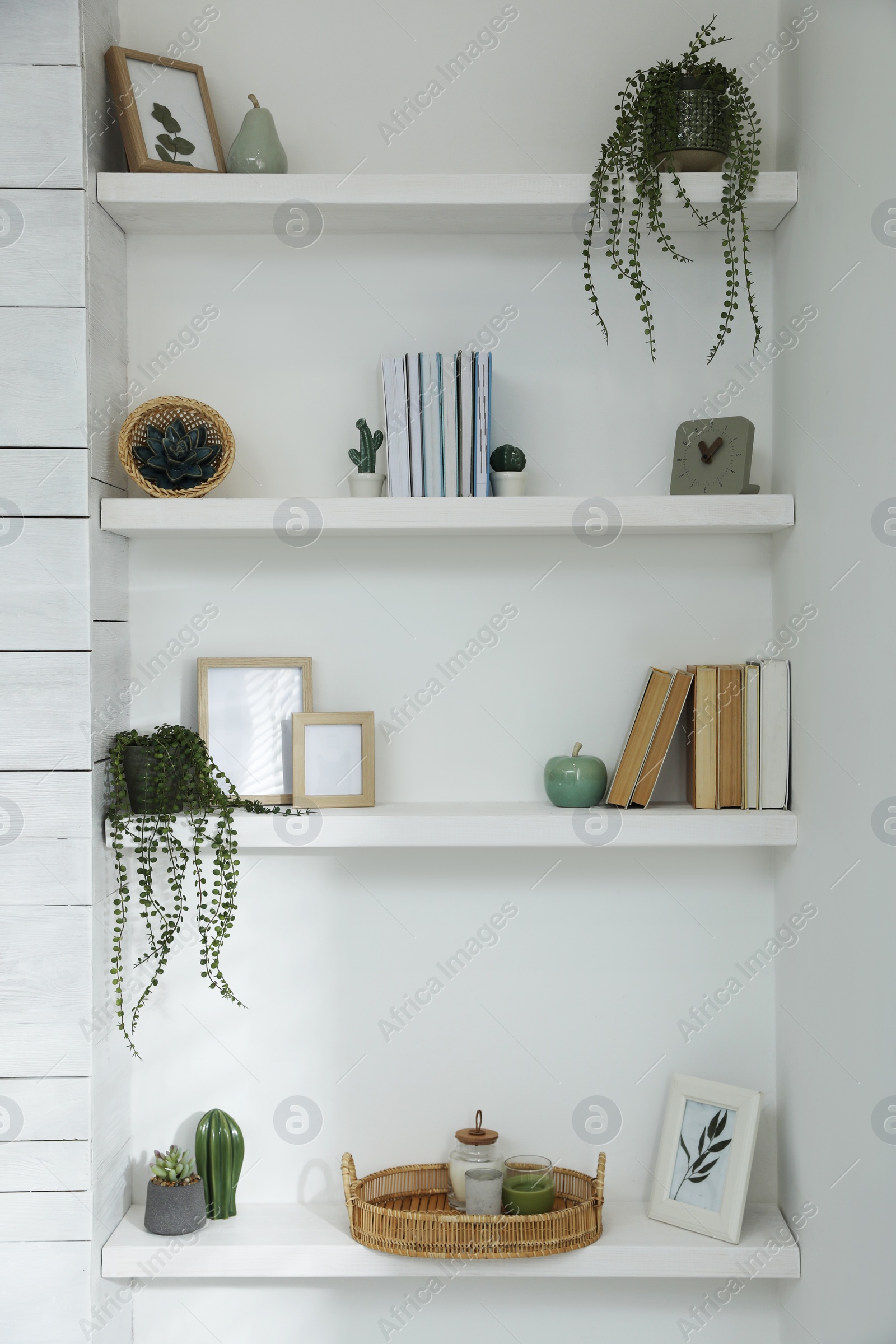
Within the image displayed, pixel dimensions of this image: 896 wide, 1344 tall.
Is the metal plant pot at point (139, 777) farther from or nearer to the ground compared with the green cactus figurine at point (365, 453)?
nearer to the ground

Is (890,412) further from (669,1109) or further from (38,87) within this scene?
(38,87)

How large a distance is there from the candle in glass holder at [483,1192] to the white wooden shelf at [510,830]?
523mm

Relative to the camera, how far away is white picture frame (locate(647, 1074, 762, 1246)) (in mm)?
1673

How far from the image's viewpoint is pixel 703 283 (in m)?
1.84

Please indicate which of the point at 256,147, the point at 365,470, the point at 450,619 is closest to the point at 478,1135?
the point at 450,619

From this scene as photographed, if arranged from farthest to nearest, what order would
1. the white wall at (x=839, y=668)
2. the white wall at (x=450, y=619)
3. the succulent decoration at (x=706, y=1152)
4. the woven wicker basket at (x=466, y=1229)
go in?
the white wall at (x=450, y=619)
the succulent decoration at (x=706, y=1152)
the woven wicker basket at (x=466, y=1229)
the white wall at (x=839, y=668)

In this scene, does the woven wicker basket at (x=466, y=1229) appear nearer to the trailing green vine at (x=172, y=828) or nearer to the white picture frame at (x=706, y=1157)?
the white picture frame at (x=706, y=1157)

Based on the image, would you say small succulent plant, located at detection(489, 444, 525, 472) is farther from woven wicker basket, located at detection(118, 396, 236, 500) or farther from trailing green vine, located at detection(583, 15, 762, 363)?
woven wicker basket, located at detection(118, 396, 236, 500)

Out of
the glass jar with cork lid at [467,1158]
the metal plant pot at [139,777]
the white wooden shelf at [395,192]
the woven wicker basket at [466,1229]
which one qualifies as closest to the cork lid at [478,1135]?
the glass jar with cork lid at [467,1158]

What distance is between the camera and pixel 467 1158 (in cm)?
171

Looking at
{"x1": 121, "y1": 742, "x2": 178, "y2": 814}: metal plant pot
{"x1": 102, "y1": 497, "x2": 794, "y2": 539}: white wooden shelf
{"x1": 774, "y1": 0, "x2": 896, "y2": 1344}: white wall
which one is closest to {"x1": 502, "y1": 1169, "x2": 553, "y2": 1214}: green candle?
{"x1": 774, "y1": 0, "x2": 896, "y2": 1344}: white wall

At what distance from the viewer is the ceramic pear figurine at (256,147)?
1.72 meters

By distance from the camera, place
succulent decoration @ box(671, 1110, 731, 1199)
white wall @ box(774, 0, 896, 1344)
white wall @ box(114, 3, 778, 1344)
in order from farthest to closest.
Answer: white wall @ box(114, 3, 778, 1344) < succulent decoration @ box(671, 1110, 731, 1199) < white wall @ box(774, 0, 896, 1344)

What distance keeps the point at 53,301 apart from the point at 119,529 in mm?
363
